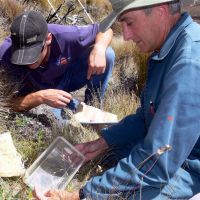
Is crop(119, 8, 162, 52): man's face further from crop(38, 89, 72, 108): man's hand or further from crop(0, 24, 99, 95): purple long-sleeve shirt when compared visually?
crop(0, 24, 99, 95): purple long-sleeve shirt

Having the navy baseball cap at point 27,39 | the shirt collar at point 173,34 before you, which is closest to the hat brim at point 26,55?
the navy baseball cap at point 27,39

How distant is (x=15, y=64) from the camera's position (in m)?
3.88

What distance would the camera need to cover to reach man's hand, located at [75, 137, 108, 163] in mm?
3400

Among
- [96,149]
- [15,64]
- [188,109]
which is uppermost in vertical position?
[188,109]

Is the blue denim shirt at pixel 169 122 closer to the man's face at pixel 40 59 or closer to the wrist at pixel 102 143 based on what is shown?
the wrist at pixel 102 143

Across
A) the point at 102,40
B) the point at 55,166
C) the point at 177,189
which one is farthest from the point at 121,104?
the point at 177,189

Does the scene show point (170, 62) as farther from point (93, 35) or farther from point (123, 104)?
point (123, 104)

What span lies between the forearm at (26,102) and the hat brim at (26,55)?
13.8 inches

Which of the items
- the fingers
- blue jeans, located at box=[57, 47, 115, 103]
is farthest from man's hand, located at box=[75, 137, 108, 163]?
blue jeans, located at box=[57, 47, 115, 103]

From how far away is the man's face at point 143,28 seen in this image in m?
2.54

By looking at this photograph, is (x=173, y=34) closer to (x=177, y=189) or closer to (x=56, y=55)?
(x=177, y=189)

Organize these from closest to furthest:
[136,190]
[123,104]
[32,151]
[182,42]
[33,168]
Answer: [182,42] → [136,190] → [33,168] → [32,151] → [123,104]

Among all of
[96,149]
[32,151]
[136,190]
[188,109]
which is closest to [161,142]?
[188,109]

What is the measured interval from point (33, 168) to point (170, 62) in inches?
52.5
